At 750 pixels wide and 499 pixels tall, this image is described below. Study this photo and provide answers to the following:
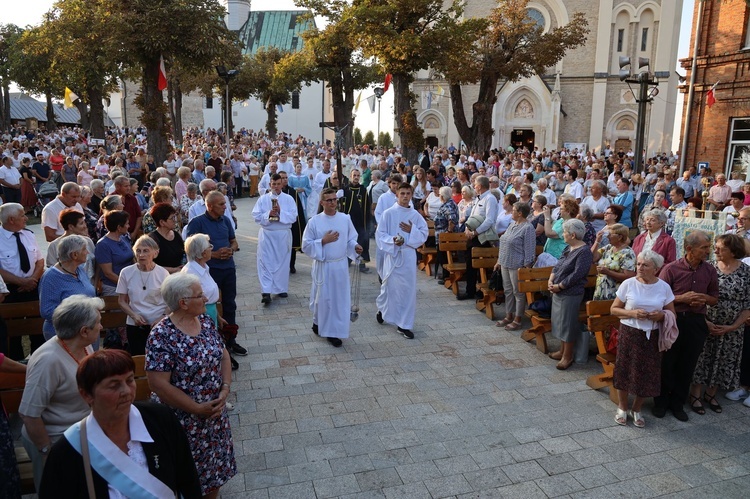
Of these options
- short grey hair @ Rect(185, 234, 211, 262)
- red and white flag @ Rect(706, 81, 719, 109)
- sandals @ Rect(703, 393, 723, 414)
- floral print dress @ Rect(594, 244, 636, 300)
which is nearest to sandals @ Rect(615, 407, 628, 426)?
sandals @ Rect(703, 393, 723, 414)

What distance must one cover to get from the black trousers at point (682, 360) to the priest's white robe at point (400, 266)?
10.3 feet

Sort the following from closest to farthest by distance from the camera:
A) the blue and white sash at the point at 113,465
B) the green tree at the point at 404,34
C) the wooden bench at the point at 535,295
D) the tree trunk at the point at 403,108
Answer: the blue and white sash at the point at 113,465
the wooden bench at the point at 535,295
the green tree at the point at 404,34
the tree trunk at the point at 403,108

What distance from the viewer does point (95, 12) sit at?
15.7 metres

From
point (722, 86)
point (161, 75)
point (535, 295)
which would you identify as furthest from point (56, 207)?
point (722, 86)

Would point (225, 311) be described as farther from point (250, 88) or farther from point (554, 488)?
point (250, 88)

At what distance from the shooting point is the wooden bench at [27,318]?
517cm

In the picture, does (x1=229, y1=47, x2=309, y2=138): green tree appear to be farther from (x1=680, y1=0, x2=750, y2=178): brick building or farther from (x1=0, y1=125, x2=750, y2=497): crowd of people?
(x1=0, y1=125, x2=750, y2=497): crowd of people

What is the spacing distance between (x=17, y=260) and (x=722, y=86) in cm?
2048

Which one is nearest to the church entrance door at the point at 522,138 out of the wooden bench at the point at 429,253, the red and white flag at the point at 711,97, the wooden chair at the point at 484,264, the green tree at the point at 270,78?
the green tree at the point at 270,78

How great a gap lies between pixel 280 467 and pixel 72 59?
722 inches

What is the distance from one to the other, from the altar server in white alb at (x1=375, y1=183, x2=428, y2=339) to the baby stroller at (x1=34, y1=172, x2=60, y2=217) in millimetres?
11638

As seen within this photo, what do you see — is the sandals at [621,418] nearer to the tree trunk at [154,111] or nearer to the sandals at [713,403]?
the sandals at [713,403]

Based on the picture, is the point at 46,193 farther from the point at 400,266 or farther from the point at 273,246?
the point at 400,266

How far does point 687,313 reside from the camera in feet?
16.8
